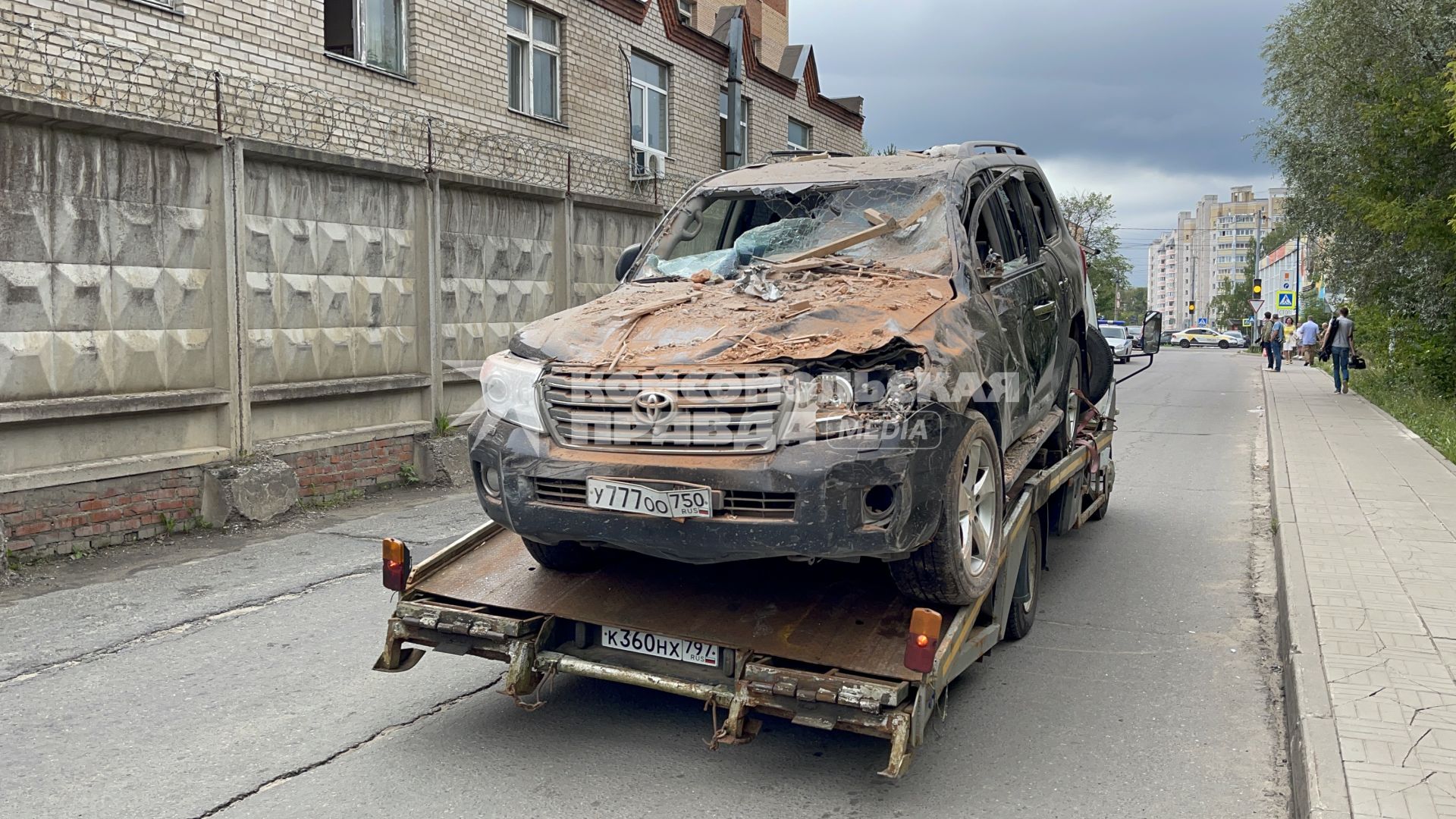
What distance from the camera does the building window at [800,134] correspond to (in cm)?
2453

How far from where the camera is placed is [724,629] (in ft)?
14.0

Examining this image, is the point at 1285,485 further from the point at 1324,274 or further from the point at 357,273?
the point at 1324,274

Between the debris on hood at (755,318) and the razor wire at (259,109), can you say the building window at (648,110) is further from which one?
the debris on hood at (755,318)

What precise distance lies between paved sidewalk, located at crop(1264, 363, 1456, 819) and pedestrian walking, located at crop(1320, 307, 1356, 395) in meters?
10.7

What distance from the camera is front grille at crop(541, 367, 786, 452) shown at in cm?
393

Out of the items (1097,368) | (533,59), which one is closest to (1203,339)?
(533,59)

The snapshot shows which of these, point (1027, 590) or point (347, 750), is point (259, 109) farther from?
point (1027, 590)

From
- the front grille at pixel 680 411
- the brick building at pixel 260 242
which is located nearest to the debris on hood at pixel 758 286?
the front grille at pixel 680 411

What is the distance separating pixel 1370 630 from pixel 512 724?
4.16 m

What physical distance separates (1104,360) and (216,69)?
862 cm

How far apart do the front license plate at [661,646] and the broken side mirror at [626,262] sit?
219cm

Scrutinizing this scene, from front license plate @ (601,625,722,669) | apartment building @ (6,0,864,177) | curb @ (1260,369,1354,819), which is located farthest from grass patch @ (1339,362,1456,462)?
front license plate @ (601,625,722,669)

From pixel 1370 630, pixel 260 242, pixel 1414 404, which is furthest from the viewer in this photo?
pixel 1414 404

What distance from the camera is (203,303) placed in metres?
8.78
